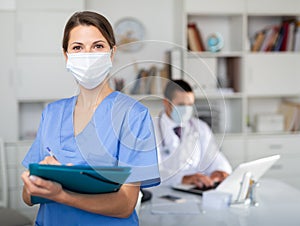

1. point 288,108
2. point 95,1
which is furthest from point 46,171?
point 288,108

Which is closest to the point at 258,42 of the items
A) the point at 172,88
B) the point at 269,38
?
the point at 269,38

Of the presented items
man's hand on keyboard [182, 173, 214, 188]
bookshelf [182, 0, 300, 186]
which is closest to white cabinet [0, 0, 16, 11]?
bookshelf [182, 0, 300, 186]

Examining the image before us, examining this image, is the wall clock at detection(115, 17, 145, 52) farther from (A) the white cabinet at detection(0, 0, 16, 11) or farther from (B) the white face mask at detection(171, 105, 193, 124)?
(B) the white face mask at detection(171, 105, 193, 124)

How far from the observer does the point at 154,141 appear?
1.36 meters

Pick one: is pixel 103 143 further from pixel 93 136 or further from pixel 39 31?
pixel 39 31

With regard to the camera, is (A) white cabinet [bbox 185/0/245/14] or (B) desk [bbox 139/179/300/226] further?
(A) white cabinet [bbox 185/0/245/14]

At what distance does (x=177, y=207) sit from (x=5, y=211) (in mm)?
1340

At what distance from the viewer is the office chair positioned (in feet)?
9.46

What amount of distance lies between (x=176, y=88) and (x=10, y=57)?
2.35 meters

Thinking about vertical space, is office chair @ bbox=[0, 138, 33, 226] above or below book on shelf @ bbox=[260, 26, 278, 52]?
below

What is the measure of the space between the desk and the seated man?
43 centimetres

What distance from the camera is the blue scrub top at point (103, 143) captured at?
1317 mm

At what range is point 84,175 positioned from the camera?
46.7 inches

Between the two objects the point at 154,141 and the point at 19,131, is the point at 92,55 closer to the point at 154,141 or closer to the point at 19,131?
the point at 154,141
